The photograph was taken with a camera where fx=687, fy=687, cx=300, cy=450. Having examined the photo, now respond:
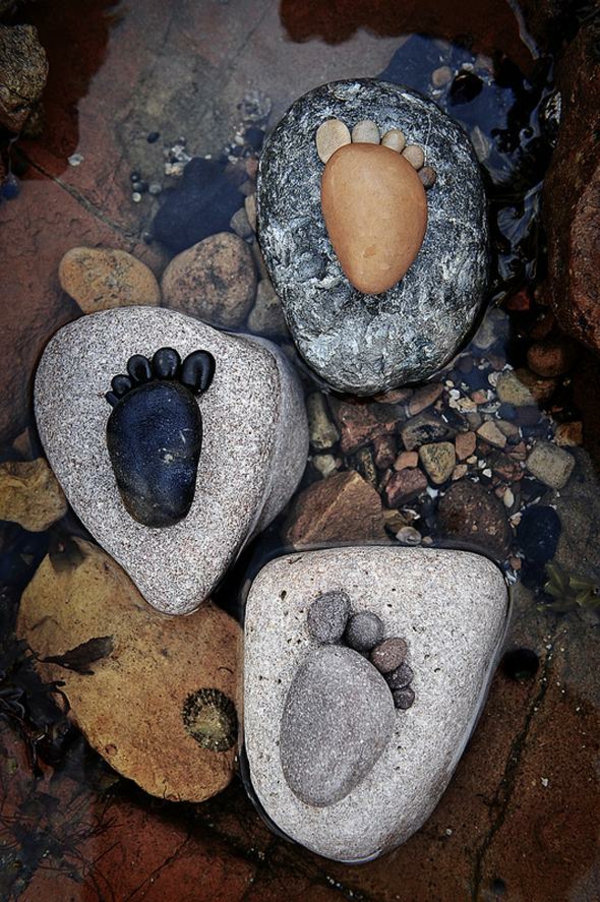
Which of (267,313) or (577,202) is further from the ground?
(577,202)

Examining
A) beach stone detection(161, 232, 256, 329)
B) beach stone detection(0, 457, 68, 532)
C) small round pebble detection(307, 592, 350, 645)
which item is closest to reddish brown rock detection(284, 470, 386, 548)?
small round pebble detection(307, 592, 350, 645)

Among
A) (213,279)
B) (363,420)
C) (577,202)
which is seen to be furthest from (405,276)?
(213,279)

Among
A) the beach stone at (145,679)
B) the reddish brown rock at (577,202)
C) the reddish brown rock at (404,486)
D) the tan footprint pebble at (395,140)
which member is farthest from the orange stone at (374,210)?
the beach stone at (145,679)

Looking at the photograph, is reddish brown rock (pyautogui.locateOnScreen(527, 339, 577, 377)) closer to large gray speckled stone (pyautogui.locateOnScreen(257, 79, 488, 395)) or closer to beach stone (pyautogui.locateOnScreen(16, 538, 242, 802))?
large gray speckled stone (pyautogui.locateOnScreen(257, 79, 488, 395))

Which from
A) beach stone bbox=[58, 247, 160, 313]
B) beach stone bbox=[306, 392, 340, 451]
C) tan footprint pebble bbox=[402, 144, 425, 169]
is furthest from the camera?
beach stone bbox=[306, 392, 340, 451]

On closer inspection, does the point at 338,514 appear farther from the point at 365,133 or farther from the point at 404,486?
the point at 365,133

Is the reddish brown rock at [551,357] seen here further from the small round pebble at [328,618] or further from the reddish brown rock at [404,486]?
the small round pebble at [328,618]

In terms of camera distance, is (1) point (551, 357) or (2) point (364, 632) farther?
(1) point (551, 357)

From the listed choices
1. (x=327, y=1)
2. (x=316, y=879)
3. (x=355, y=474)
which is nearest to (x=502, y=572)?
(x=355, y=474)
